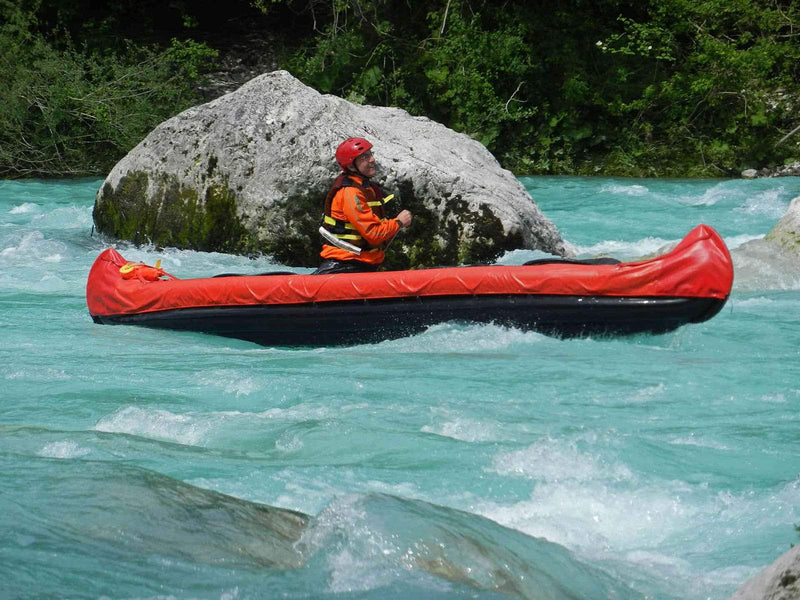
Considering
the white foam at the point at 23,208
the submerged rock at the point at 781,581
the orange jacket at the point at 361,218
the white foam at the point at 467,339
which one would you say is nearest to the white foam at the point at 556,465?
the submerged rock at the point at 781,581

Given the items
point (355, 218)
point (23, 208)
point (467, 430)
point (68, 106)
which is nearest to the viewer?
point (467, 430)

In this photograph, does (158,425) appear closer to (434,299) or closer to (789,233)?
(434,299)

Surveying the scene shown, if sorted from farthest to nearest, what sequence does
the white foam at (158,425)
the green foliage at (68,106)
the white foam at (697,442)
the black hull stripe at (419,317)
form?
the green foliage at (68,106), the black hull stripe at (419,317), the white foam at (158,425), the white foam at (697,442)

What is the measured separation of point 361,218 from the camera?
6379 millimetres

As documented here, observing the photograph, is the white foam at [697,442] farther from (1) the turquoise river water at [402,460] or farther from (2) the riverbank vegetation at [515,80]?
(2) the riverbank vegetation at [515,80]

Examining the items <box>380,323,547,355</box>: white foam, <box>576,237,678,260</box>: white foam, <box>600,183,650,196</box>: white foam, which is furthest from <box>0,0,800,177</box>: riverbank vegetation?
<box>380,323,547,355</box>: white foam

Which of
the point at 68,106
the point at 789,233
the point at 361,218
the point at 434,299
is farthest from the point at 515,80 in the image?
the point at 434,299

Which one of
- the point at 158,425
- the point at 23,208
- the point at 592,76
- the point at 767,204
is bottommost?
the point at 23,208

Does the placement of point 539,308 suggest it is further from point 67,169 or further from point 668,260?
point 67,169

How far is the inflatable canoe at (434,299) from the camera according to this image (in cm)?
559

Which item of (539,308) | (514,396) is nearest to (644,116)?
(539,308)

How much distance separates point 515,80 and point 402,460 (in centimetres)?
1237

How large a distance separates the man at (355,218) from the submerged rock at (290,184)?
1.49m

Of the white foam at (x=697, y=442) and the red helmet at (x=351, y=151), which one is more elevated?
the red helmet at (x=351, y=151)
